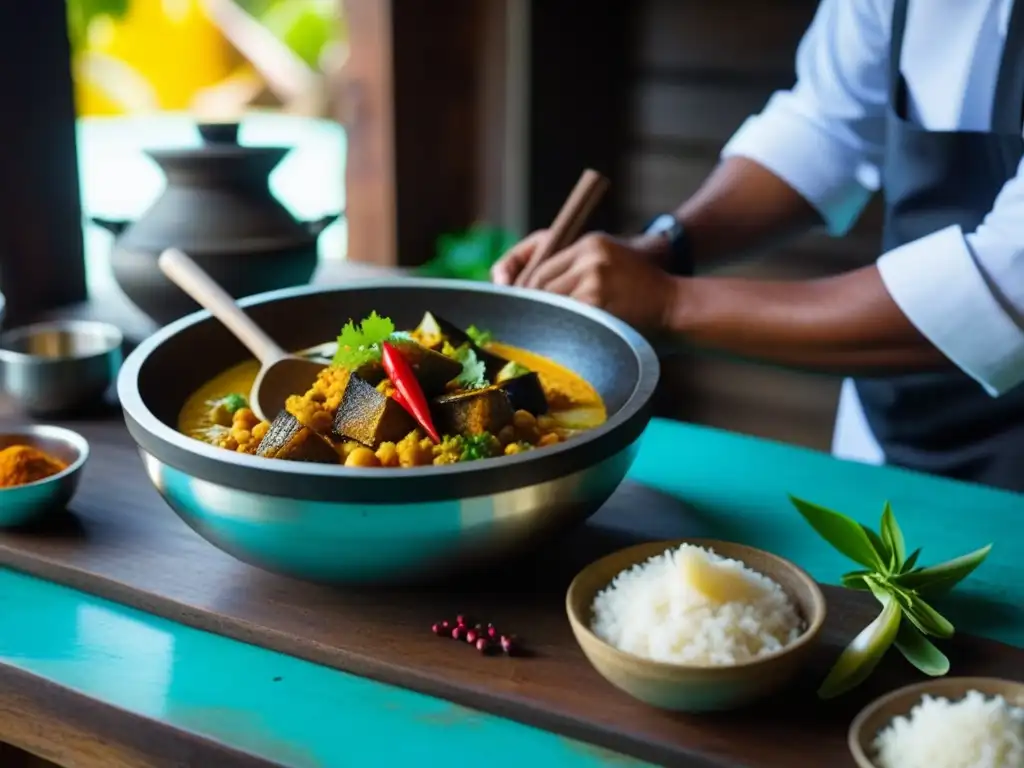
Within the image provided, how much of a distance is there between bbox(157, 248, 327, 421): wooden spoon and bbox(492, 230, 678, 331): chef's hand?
49 cm

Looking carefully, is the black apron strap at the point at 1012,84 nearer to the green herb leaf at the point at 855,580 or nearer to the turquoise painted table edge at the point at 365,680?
the turquoise painted table edge at the point at 365,680

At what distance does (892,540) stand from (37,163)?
70.4 inches

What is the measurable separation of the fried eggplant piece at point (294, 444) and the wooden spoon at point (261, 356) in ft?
0.74

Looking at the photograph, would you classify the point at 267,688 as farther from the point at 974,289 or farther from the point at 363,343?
the point at 974,289

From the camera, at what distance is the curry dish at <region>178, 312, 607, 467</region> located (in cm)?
120

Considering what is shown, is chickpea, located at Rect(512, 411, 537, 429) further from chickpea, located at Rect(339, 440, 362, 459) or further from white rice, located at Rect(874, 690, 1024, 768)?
white rice, located at Rect(874, 690, 1024, 768)

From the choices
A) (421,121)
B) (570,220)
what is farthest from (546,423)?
(421,121)

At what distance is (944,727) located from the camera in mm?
903

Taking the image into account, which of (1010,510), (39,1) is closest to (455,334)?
(1010,510)

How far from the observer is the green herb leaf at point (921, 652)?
1.08 meters

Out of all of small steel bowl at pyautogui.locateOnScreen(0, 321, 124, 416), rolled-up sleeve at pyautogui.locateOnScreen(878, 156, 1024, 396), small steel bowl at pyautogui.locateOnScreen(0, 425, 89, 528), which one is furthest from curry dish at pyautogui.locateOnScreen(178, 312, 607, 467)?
rolled-up sleeve at pyautogui.locateOnScreen(878, 156, 1024, 396)

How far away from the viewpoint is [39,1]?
2.15 meters

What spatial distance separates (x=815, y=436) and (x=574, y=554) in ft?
9.73

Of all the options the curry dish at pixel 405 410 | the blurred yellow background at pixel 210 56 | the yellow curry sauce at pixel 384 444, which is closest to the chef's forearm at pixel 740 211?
the yellow curry sauce at pixel 384 444
